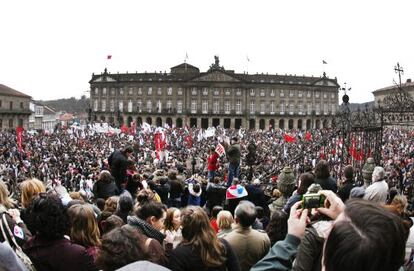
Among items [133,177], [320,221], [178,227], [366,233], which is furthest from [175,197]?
[366,233]

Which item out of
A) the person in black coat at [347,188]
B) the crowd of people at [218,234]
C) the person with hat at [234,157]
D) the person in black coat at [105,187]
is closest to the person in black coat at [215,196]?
the crowd of people at [218,234]

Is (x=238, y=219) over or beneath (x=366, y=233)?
beneath

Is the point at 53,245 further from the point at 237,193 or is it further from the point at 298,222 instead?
the point at 237,193

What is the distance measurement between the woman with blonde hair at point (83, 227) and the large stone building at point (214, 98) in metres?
86.7

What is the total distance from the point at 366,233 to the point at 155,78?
3685 inches

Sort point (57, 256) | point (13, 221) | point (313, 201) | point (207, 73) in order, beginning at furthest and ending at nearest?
point (207, 73) → point (13, 221) → point (57, 256) → point (313, 201)

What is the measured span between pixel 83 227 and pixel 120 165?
5471 millimetres

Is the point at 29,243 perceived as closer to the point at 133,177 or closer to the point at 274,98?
the point at 133,177

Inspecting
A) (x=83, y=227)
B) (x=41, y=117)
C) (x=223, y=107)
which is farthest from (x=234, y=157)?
(x=41, y=117)

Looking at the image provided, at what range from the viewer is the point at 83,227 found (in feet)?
13.4

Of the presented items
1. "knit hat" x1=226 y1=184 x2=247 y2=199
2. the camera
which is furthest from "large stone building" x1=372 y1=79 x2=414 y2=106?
the camera

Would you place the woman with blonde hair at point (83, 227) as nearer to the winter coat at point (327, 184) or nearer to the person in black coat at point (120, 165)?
the winter coat at point (327, 184)

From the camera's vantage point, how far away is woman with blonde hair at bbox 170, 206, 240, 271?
139 inches

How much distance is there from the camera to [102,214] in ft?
18.4
